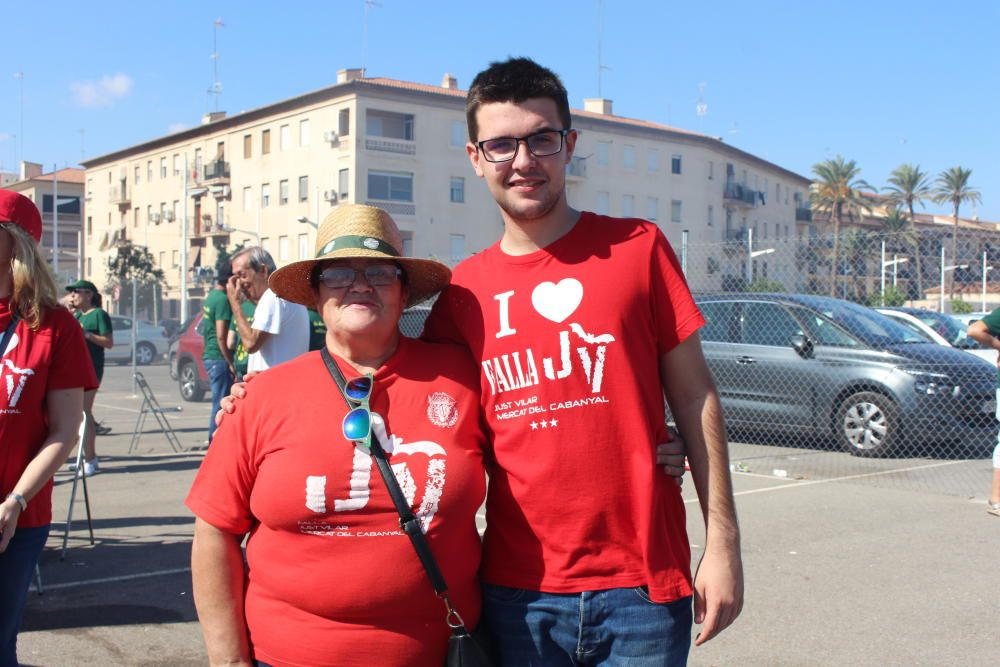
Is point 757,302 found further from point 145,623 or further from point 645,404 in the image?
point 645,404

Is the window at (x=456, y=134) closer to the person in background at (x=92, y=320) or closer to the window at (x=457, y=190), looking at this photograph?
the window at (x=457, y=190)

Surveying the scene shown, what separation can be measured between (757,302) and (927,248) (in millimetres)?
2384

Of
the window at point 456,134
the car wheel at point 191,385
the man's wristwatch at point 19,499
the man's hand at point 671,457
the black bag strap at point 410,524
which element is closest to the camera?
the black bag strap at point 410,524

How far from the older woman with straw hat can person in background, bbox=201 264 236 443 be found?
6.44 meters

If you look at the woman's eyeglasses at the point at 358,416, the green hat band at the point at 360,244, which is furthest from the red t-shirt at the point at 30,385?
the woman's eyeglasses at the point at 358,416

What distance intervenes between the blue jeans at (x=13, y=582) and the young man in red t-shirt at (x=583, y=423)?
1578 mm

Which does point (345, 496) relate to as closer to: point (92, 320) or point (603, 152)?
point (92, 320)

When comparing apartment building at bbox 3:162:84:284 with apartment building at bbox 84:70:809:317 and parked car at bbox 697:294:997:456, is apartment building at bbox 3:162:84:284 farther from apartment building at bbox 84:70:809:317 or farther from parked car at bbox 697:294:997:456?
parked car at bbox 697:294:997:456

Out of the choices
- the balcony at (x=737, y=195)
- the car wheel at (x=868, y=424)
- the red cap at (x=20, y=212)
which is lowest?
the car wheel at (x=868, y=424)

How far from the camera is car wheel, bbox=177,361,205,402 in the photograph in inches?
733

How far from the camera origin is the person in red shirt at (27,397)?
2994 millimetres

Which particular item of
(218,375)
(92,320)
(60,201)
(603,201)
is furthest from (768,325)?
(60,201)

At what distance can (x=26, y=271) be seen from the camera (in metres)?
3.07

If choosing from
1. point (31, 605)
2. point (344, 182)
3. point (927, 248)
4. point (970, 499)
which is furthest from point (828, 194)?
point (31, 605)
